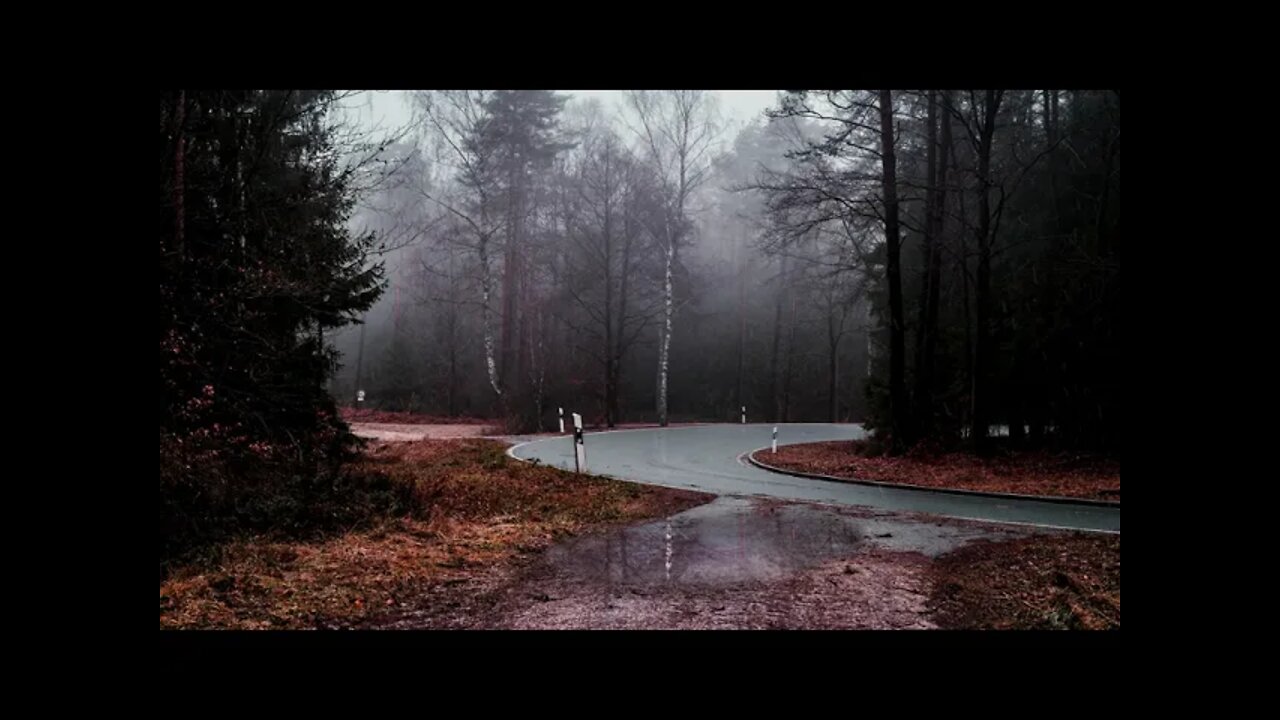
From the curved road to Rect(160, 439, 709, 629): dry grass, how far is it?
1613 mm

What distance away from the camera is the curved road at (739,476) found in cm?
1001

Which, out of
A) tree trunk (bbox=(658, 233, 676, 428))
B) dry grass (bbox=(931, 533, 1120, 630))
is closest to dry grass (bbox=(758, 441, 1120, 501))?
dry grass (bbox=(931, 533, 1120, 630))

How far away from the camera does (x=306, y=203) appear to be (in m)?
9.32

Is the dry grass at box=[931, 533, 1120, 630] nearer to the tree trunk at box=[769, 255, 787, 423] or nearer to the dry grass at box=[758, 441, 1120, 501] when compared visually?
the dry grass at box=[758, 441, 1120, 501]

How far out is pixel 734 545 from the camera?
811cm

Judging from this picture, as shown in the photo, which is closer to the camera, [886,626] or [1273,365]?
[1273,365]

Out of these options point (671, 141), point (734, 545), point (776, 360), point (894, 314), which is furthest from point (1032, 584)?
point (776, 360)

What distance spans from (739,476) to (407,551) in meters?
8.05

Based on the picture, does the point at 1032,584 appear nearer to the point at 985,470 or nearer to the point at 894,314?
the point at 985,470

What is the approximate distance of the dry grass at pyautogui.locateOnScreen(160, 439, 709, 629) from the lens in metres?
5.71
